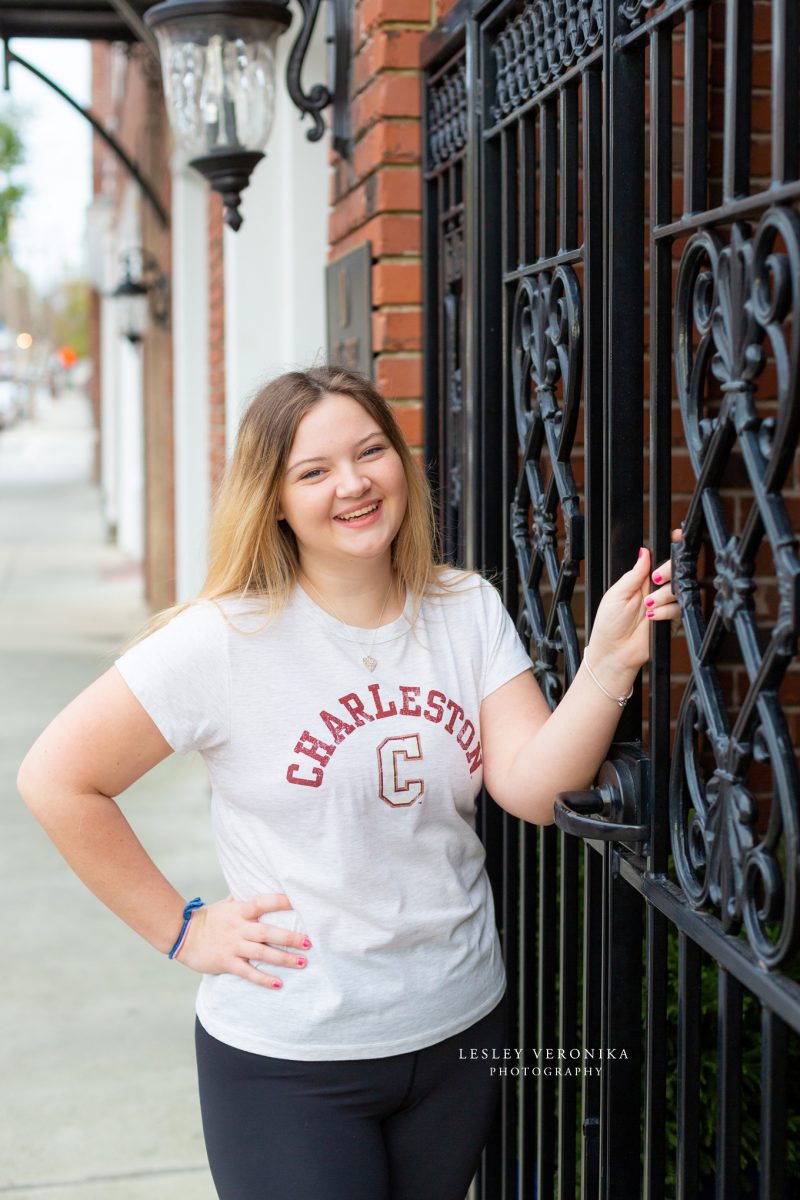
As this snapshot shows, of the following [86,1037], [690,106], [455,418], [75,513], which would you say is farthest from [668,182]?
[75,513]

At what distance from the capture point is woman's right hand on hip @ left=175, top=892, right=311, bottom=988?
1.90 metres

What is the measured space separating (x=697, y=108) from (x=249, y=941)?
46.2 inches

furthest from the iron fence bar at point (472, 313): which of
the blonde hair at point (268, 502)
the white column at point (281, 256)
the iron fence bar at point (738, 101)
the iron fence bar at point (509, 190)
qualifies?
the white column at point (281, 256)

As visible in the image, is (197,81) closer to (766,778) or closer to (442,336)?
(442,336)

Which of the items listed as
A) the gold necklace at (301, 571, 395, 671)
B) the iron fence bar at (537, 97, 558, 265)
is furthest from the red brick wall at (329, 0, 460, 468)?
the gold necklace at (301, 571, 395, 671)

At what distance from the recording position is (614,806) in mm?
1846

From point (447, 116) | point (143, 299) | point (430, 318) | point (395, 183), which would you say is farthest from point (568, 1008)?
point (143, 299)

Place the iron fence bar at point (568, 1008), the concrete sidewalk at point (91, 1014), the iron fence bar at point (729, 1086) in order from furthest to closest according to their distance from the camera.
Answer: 1. the concrete sidewalk at point (91, 1014)
2. the iron fence bar at point (568, 1008)
3. the iron fence bar at point (729, 1086)

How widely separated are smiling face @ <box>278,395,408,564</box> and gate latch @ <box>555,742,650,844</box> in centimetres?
42

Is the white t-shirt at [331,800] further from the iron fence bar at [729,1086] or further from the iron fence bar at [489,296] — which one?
the iron fence bar at [489,296]

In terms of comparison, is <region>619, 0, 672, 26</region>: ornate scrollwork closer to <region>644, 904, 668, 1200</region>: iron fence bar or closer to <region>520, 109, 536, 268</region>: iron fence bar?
<region>520, 109, 536, 268</region>: iron fence bar

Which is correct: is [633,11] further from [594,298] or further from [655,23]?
[594,298]

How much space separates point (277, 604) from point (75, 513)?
19781 mm

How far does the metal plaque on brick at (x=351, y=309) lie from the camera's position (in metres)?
3.38
